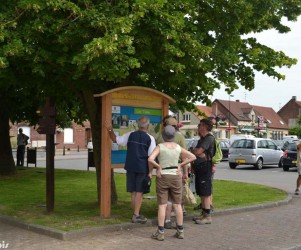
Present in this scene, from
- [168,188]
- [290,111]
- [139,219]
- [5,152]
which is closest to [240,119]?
[290,111]

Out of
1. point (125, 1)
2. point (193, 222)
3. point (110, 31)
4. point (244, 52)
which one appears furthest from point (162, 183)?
point (244, 52)

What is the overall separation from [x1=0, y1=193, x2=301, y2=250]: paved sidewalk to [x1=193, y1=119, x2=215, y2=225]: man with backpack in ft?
0.89

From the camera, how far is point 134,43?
834cm

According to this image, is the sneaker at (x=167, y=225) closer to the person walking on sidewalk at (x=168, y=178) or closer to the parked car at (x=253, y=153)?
the person walking on sidewalk at (x=168, y=178)

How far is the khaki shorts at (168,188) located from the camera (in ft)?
24.9

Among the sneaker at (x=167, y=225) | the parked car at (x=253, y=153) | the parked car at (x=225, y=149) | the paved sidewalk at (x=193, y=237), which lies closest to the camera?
the paved sidewalk at (x=193, y=237)

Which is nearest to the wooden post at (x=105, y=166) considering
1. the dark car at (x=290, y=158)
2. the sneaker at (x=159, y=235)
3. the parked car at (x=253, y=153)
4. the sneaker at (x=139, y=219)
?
the sneaker at (x=139, y=219)

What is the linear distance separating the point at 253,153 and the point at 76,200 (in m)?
16.7

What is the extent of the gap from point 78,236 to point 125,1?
391 centimetres

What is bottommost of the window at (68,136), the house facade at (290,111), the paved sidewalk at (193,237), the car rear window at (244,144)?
the paved sidewalk at (193,237)

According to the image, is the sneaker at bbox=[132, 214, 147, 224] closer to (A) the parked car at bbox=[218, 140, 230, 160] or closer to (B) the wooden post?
(B) the wooden post

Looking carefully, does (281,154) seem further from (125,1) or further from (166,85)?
(125,1)

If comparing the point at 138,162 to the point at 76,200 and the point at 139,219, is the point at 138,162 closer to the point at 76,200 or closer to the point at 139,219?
the point at 139,219

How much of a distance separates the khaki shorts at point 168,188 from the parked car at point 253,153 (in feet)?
63.6
